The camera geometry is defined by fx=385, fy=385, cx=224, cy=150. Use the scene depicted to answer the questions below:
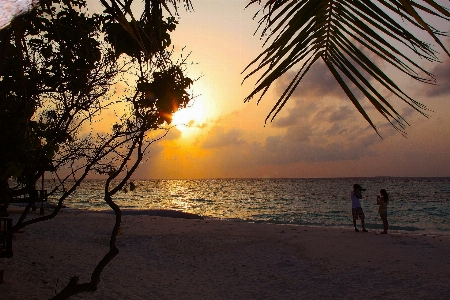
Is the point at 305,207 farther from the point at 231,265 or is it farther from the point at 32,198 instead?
the point at 32,198

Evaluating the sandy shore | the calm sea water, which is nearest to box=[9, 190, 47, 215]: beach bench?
the sandy shore

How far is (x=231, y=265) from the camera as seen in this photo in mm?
10641

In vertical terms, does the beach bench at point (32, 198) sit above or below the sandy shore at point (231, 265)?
above

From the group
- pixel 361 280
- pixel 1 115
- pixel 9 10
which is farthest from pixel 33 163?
pixel 361 280

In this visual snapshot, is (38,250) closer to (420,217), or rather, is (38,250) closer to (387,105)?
(387,105)

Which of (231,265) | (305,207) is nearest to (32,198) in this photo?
(231,265)

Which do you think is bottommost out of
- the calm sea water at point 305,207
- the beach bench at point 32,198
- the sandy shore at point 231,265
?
the calm sea water at point 305,207

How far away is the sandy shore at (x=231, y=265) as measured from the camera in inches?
326

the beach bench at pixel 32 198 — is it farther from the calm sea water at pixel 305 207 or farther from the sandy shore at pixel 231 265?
the calm sea water at pixel 305 207

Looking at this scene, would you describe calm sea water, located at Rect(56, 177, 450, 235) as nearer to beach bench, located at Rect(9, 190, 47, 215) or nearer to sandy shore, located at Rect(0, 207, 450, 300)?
sandy shore, located at Rect(0, 207, 450, 300)

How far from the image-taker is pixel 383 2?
778 millimetres

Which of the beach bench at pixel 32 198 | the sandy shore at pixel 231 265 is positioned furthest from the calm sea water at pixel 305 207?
the beach bench at pixel 32 198

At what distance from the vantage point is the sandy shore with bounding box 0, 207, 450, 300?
326 inches

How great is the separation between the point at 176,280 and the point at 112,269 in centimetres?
175
